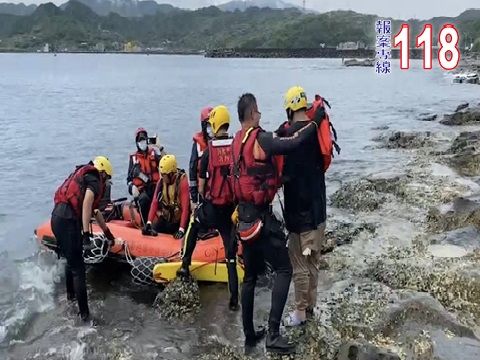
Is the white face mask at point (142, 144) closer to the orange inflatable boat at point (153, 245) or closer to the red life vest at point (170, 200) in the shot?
the red life vest at point (170, 200)

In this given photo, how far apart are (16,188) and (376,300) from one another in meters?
15.7

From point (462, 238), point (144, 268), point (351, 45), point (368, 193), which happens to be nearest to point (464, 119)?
point (368, 193)

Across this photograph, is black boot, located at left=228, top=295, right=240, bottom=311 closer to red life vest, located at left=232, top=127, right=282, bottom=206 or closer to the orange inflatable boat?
the orange inflatable boat

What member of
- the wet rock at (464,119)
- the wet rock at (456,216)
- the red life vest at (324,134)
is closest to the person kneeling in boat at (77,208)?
the red life vest at (324,134)

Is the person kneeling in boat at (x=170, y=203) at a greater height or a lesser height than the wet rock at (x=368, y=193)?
greater

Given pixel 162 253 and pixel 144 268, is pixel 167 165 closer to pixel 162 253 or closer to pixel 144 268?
pixel 162 253

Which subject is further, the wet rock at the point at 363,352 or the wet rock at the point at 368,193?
the wet rock at the point at 368,193

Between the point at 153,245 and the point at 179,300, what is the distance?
1200 mm

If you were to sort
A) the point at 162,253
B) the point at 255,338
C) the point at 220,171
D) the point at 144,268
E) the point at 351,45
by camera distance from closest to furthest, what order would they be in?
the point at 220,171
the point at 255,338
the point at 144,268
the point at 162,253
the point at 351,45

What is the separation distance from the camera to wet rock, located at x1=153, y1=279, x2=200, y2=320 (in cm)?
772

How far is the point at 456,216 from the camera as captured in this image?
409 inches

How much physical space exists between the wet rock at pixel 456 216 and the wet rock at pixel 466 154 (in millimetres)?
4425

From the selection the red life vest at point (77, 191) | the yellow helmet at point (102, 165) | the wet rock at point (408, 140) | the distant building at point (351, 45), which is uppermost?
the distant building at point (351, 45)

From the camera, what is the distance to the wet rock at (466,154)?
51.3 ft
